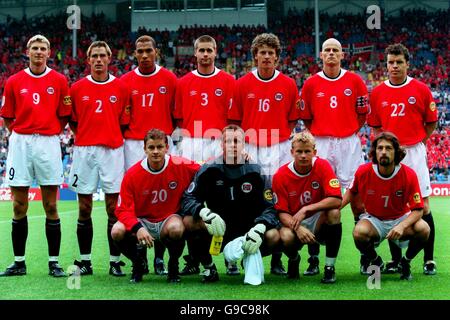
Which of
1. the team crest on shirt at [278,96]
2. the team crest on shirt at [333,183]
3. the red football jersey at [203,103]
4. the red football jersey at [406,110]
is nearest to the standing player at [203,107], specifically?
the red football jersey at [203,103]

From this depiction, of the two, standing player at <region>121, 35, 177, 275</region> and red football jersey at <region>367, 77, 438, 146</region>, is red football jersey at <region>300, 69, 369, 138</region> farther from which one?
standing player at <region>121, 35, 177, 275</region>

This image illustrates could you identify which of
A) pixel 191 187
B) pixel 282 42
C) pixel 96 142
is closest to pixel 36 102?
pixel 96 142

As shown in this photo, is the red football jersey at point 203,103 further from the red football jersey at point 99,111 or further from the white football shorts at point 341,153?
the white football shorts at point 341,153

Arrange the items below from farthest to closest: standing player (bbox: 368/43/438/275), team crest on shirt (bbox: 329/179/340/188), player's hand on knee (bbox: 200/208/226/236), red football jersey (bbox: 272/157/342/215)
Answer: standing player (bbox: 368/43/438/275) → red football jersey (bbox: 272/157/342/215) → team crest on shirt (bbox: 329/179/340/188) → player's hand on knee (bbox: 200/208/226/236)

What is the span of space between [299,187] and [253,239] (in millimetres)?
684

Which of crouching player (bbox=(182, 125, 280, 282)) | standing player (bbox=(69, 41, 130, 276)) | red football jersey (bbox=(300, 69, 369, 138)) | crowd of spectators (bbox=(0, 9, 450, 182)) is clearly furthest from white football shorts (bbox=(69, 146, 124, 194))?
crowd of spectators (bbox=(0, 9, 450, 182))

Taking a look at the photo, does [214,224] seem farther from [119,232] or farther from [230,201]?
Answer: [119,232]

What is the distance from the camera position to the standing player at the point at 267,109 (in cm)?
660

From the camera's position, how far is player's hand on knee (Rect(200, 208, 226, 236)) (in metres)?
5.47

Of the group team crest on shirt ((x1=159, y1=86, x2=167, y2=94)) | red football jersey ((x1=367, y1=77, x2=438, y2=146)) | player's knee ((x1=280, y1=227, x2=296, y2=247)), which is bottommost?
player's knee ((x1=280, y1=227, x2=296, y2=247))

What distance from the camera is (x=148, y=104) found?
6.60 metres

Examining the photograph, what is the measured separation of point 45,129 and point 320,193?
8.18 ft

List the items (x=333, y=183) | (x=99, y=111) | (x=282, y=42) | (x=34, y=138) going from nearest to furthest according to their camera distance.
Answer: (x=333, y=183), (x=34, y=138), (x=99, y=111), (x=282, y=42)

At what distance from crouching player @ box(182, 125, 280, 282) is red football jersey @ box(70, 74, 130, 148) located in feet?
3.46
